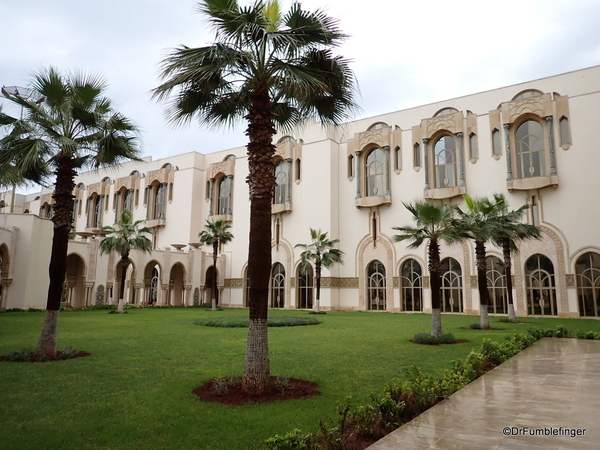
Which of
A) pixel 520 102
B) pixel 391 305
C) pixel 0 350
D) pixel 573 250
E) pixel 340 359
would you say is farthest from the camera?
pixel 391 305

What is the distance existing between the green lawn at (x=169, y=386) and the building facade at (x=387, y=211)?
43.1ft

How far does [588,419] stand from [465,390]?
1.81 m

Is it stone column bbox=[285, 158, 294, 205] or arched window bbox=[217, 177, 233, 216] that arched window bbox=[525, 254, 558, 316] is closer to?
stone column bbox=[285, 158, 294, 205]

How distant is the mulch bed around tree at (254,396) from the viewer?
6387 mm

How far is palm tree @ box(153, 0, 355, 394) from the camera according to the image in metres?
7.05

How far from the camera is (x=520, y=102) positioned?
27438 millimetres

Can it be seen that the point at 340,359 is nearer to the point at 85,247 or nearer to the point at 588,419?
the point at 588,419

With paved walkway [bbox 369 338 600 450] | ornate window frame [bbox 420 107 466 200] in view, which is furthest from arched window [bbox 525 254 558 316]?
paved walkway [bbox 369 338 600 450]

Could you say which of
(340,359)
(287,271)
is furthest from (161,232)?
(340,359)

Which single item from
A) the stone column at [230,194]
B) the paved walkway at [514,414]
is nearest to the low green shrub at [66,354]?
the paved walkway at [514,414]

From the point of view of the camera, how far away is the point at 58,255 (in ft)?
33.4

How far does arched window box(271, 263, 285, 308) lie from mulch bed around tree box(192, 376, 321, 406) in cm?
2935

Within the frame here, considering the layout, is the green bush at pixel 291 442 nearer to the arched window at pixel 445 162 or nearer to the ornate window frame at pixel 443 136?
the ornate window frame at pixel 443 136

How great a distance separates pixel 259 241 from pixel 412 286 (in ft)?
83.7
